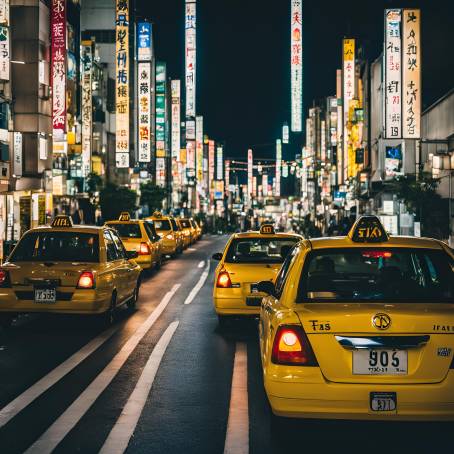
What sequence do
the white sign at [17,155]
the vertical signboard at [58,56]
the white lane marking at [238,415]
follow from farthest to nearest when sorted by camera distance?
the vertical signboard at [58,56] < the white sign at [17,155] < the white lane marking at [238,415]

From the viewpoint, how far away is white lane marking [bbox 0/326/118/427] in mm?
6598

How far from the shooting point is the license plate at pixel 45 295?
11.0 metres

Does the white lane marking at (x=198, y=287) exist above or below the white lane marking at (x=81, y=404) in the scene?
above

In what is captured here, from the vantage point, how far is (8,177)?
36.5 meters

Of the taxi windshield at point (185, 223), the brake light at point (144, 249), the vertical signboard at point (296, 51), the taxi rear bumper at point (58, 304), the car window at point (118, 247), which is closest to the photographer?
the taxi rear bumper at point (58, 304)

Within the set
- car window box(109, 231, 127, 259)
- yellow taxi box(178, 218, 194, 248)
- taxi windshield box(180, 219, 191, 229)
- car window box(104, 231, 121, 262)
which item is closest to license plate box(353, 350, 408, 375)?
car window box(104, 231, 121, 262)

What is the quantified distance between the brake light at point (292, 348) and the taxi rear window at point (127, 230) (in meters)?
18.1

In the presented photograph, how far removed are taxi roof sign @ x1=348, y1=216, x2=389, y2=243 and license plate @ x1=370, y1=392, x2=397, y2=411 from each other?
137 cm

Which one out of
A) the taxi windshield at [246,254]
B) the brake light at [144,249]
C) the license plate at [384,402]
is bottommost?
the license plate at [384,402]

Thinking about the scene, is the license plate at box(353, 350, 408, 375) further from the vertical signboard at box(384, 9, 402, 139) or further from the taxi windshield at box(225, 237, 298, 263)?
the vertical signboard at box(384, 9, 402, 139)

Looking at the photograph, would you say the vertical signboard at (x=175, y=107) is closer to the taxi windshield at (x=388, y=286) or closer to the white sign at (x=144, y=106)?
the white sign at (x=144, y=106)

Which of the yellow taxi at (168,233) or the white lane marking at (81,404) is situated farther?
the yellow taxi at (168,233)

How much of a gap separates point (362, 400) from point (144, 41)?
43210 mm

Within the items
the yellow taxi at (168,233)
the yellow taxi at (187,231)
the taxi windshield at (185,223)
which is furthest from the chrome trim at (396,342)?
the taxi windshield at (185,223)
